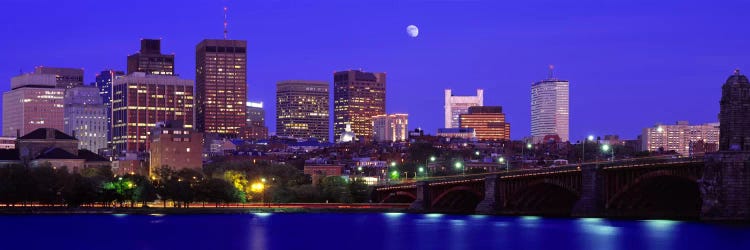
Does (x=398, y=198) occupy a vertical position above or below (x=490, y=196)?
below

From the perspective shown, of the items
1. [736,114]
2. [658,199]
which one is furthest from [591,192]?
[736,114]

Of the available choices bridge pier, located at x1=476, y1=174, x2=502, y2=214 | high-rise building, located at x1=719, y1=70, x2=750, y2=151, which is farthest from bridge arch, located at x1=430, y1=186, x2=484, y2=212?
high-rise building, located at x1=719, y1=70, x2=750, y2=151

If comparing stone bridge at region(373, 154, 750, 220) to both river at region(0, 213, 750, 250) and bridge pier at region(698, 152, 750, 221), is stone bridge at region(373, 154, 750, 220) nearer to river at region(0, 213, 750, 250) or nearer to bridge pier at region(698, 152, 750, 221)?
bridge pier at region(698, 152, 750, 221)

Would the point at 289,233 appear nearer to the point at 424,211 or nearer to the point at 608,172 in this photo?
the point at 608,172

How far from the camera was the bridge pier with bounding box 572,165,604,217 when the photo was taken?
137375 millimetres

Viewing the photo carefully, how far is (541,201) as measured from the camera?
534ft

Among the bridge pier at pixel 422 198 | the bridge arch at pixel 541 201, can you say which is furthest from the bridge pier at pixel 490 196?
the bridge pier at pixel 422 198

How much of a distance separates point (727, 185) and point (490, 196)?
4516 centimetres

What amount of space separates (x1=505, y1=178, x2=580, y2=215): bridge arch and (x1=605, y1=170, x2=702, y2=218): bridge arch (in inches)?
708

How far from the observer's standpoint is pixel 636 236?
115500 millimetres

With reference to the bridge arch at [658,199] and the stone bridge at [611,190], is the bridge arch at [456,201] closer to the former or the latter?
the stone bridge at [611,190]

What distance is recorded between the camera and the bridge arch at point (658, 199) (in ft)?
434

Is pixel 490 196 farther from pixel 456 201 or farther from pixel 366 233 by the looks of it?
pixel 366 233

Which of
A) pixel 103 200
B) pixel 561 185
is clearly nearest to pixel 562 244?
pixel 561 185
